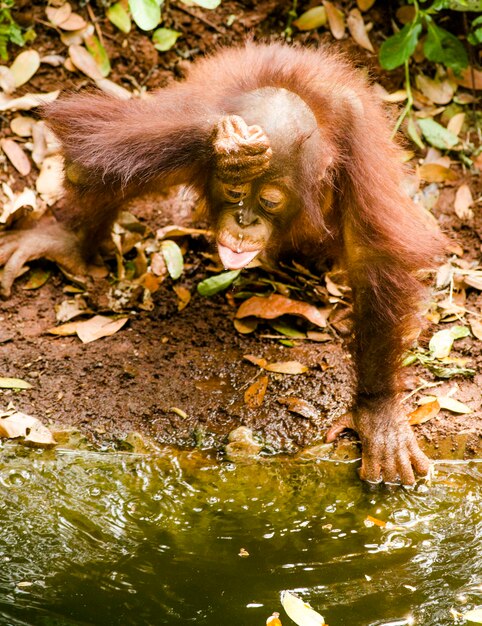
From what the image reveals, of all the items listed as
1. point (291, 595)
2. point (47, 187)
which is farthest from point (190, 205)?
point (291, 595)

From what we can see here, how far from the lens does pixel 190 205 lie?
5.13 meters

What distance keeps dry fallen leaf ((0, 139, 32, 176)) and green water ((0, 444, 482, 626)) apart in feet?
6.47

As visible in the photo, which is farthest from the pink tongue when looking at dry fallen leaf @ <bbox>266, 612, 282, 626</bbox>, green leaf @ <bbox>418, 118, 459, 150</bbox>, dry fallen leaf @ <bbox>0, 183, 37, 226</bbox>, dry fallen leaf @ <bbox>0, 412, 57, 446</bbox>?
green leaf @ <bbox>418, 118, 459, 150</bbox>

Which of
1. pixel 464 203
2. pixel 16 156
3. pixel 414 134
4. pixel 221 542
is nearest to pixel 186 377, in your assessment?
pixel 221 542

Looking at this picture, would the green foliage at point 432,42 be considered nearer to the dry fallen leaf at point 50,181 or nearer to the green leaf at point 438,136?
the green leaf at point 438,136

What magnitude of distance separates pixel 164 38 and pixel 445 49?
5.48ft

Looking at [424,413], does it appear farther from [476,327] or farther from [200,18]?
[200,18]

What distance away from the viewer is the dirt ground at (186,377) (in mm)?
3908

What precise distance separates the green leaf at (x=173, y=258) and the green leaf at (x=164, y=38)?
4.77ft

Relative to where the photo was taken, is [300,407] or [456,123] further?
[456,123]

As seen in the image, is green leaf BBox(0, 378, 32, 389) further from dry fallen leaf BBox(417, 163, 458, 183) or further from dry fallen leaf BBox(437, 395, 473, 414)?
dry fallen leaf BBox(417, 163, 458, 183)

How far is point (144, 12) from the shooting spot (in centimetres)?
409

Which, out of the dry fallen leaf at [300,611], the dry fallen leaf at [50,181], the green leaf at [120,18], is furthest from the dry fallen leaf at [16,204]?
the dry fallen leaf at [300,611]

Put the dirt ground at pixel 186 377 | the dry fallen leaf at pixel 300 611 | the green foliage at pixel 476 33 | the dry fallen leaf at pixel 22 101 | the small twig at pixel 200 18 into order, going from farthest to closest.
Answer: the small twig at pixel 200 18, the dry fallen leaf at pixel 22 101, the green foliage at pixel 476 33, the dirt ground at pixel 186 377, the dry fallen leaf at pixel 300 611
